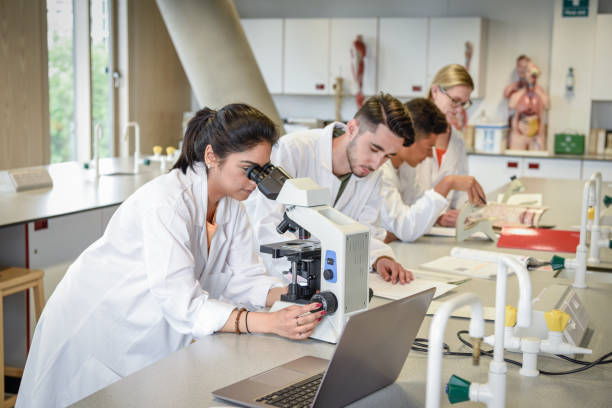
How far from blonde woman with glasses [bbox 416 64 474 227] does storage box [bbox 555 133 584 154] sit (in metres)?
3.09

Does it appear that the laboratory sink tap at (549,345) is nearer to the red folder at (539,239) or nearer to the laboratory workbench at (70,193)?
the red folder at (539,239)

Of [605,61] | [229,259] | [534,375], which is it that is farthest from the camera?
[605,61]

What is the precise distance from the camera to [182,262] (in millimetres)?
1717

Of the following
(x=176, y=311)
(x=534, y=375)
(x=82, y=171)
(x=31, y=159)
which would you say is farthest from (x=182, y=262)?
(x=31, y=159)

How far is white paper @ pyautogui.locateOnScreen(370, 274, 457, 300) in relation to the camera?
214 cm

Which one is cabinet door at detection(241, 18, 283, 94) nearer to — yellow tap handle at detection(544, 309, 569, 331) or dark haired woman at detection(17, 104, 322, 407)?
dark haired woman at detection(17, 104, 322, 407)

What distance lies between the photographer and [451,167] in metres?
3.86

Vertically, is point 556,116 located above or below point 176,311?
above

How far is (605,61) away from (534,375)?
5.76 m

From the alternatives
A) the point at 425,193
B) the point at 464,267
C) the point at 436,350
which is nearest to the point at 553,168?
the point at 425,193

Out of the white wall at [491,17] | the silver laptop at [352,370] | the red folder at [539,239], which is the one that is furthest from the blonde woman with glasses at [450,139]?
the white wall at [491,17]

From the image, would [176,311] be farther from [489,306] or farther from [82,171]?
[82,171]

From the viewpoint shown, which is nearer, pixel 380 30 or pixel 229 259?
pixel 229 259

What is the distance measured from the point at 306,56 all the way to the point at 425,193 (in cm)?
439
